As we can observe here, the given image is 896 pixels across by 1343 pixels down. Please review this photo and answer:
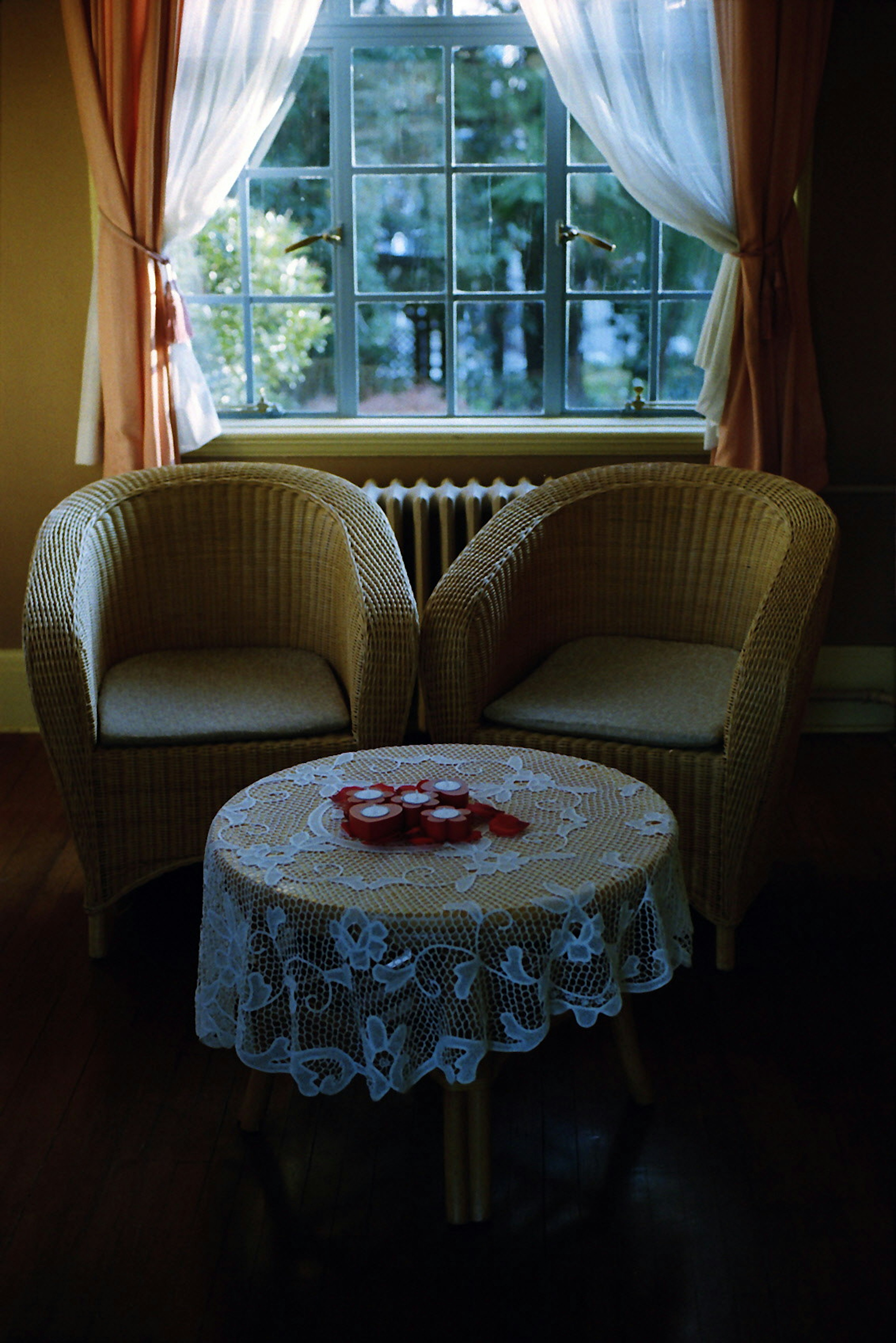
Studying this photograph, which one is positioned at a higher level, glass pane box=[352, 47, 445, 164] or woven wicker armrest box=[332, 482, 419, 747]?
glass pane box=[352, 47, 445, 164]

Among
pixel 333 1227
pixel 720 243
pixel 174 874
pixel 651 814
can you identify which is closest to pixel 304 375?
pixel 720 243

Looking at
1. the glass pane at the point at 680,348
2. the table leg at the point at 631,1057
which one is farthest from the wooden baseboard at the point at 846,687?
the table leg at the point at 631,1057

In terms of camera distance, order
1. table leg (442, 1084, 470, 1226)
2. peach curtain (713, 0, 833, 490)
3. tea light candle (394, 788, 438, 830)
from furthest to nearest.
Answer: peach curtain (713, 0, 833, 490)
tea light candle (394, 788, 438, 830)
table leg (442, 1084, 470, 1226)

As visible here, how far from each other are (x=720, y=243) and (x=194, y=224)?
1287 mm

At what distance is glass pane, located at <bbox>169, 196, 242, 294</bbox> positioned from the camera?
3307 millimetres

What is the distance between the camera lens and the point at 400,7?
10.5ft

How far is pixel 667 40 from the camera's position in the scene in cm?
300

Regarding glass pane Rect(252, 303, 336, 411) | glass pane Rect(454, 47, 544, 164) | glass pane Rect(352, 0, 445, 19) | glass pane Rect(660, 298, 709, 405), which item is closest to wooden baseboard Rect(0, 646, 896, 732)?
glass pane Rect(660, 298, 709, 405)

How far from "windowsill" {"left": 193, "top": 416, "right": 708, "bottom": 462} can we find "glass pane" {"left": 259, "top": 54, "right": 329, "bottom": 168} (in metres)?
0.67

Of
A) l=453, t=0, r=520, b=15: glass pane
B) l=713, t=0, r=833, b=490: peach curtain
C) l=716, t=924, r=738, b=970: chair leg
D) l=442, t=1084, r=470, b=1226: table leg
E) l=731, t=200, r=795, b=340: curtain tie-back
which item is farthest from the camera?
l=453, t=0, r=520, b=15: glass pane

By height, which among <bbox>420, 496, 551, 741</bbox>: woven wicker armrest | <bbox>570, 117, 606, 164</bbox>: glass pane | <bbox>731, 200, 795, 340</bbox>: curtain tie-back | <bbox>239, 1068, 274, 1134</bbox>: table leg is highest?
<bbox>570, 117, 606, 164</bbox>: glass pane

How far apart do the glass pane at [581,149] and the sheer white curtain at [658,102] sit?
187mm

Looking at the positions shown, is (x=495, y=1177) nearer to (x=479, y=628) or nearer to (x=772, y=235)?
(x=479, y=628)

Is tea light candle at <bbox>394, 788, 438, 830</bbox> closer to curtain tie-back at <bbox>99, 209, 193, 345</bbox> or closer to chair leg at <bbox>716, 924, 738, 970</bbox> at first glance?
chair leg at <bbox>716, 924, 738, 970</bbox>
